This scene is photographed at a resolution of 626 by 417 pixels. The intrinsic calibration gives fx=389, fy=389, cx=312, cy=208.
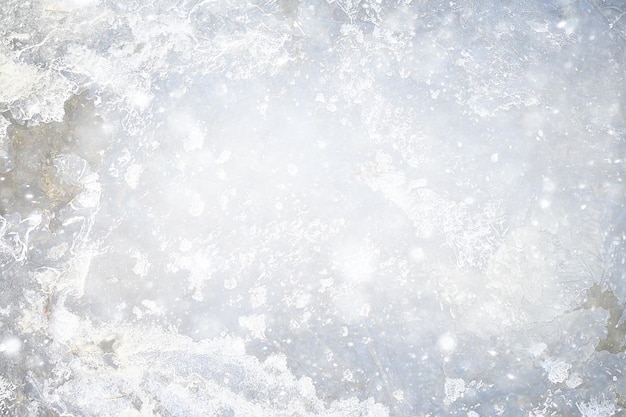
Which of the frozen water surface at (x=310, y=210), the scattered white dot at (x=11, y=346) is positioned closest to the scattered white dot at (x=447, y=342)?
the frozen water surface at (x=310, y=210)

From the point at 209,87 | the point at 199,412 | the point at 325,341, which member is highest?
the point at 209,87

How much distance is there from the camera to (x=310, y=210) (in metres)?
1.14

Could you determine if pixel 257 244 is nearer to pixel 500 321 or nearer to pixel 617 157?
pixel 500 321

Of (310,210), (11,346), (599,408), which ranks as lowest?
(599,408)

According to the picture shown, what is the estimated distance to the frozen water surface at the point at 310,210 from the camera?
1.14 meters

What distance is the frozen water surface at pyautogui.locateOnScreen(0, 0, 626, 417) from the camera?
1140 mm

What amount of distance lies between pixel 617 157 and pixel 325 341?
1029 mm

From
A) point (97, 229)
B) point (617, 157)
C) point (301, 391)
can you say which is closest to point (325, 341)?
point (301, 391)

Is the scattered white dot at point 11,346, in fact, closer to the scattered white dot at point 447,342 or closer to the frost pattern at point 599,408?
the scattered white dot at point 447,342

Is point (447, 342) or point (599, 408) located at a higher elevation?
point (447, 342)

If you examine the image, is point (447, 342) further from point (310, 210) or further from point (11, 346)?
point (11, 346)

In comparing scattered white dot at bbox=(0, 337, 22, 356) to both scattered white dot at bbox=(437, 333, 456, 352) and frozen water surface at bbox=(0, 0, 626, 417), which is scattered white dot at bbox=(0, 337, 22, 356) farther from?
scattered white dot at bbox=(437, 333, 456, 352)

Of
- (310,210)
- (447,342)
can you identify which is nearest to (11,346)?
(310,210)

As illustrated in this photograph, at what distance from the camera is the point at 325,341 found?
114 cm
